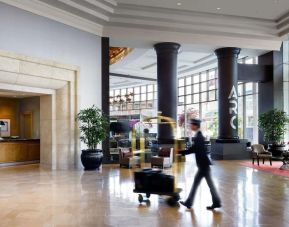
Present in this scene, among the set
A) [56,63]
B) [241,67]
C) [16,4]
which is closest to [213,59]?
[241,67]

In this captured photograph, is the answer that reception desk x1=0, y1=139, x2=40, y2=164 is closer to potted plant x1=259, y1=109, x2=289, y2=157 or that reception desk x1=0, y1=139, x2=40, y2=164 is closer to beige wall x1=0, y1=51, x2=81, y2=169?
beige wall x1=0, y1=51, x2=81, y2=169

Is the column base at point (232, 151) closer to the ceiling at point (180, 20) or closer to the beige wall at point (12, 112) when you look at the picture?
the ceiling at point (180, 20)

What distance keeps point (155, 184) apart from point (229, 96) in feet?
29.9

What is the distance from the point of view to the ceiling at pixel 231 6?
36.2ft

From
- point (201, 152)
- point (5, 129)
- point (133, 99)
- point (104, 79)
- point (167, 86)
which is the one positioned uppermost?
point (133, 99)

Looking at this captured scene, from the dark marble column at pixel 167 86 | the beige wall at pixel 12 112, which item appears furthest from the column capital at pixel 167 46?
the beige wall at pixel 12 112

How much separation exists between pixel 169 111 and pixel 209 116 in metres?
8.49

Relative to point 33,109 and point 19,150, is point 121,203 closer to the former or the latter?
point 19,150

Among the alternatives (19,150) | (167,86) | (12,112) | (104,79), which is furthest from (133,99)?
(19,150)

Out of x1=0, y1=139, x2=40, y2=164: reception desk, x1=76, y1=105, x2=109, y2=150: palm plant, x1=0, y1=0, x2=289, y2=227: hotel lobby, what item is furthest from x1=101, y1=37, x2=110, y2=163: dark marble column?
x1=0, y1=139, x2=40, y2=164: reception desk

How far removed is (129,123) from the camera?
17.0 metres

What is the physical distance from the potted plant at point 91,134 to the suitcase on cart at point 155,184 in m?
4.57

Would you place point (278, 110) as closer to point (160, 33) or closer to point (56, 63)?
point (160, 33)

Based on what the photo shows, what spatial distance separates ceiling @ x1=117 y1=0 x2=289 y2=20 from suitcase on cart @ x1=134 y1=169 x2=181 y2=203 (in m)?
7.03
